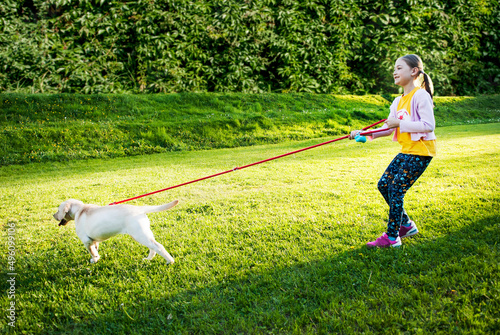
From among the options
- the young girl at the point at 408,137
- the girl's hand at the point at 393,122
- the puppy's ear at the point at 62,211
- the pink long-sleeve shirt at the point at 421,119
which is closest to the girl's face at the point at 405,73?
the young girl at the point at 408,137

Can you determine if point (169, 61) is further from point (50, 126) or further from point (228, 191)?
point (228, 191)

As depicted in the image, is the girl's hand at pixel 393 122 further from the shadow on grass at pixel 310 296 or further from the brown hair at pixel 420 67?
the shadow on grass at pixel 310 296

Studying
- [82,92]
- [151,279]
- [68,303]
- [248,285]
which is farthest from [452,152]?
[82,92]

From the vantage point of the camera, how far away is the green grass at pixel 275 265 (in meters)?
2.00

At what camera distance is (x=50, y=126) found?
786 centimetres

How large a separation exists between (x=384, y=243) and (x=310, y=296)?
94 centimetres

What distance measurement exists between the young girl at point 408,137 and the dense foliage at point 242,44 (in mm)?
9144

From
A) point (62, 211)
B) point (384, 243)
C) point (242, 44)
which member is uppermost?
point (242, 44)

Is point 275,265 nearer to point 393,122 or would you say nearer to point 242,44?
point 393,122

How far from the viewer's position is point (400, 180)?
2.67m

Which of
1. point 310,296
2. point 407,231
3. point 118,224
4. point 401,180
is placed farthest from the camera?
point 407,231

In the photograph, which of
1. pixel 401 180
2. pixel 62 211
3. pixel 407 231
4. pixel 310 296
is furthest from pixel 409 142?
pixel 62 211

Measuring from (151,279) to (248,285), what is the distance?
79cm

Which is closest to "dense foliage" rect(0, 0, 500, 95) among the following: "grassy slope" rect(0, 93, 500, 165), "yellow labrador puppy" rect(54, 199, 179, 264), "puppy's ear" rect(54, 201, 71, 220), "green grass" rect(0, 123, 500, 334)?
"grassy slope" rect(0, 93, 500, 165)
